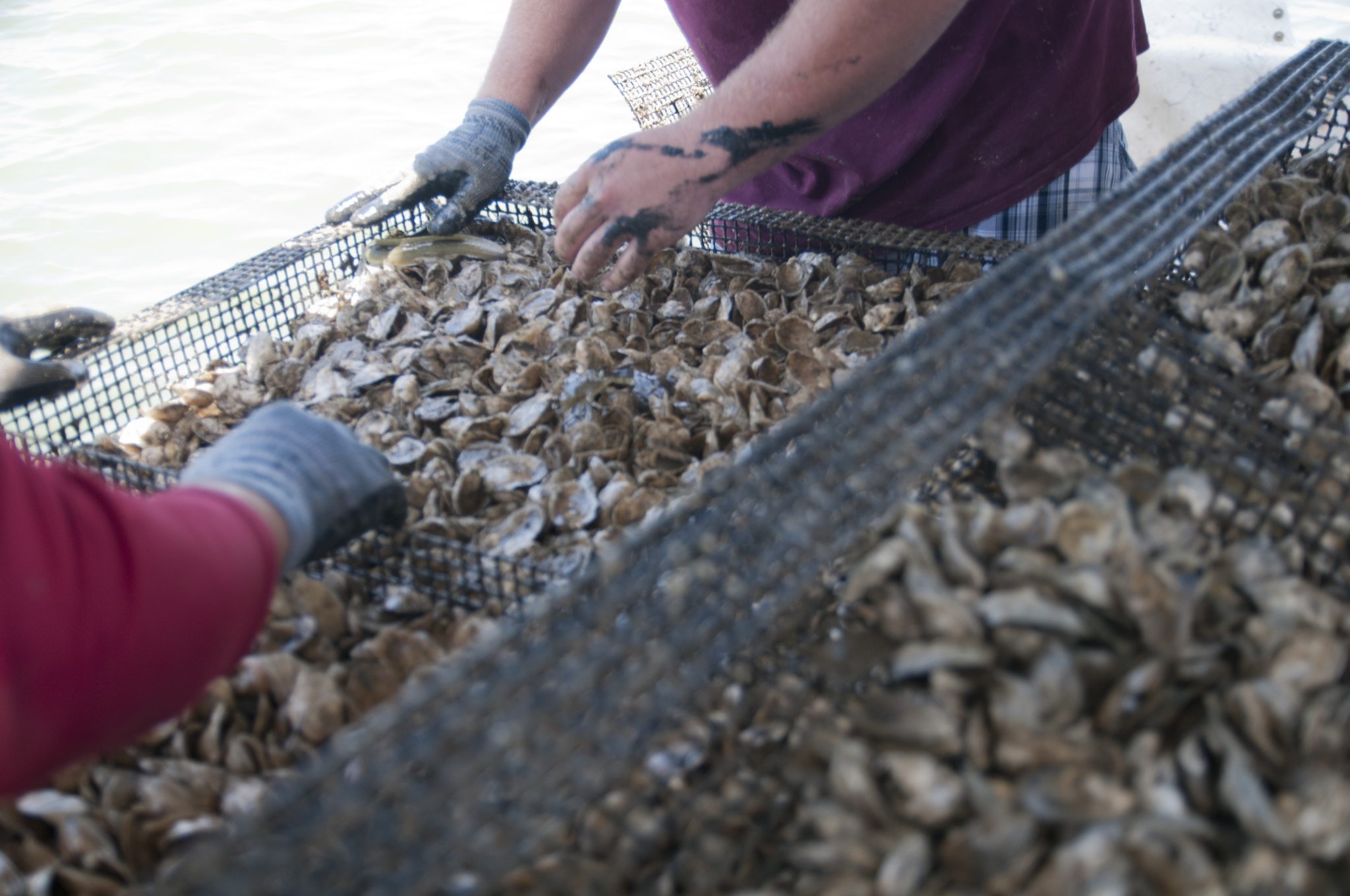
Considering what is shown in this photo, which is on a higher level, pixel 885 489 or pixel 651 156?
pixel 651 156

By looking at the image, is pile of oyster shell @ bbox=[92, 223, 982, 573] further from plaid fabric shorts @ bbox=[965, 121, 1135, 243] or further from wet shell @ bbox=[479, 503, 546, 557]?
plaid fabric shorts @ bbox=[965, 121, 1135, 243]

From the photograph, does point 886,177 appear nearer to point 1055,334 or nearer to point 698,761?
point 1055,334

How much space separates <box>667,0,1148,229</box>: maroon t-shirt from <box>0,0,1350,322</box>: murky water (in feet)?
7.80

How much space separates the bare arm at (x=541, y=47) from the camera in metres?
2.17

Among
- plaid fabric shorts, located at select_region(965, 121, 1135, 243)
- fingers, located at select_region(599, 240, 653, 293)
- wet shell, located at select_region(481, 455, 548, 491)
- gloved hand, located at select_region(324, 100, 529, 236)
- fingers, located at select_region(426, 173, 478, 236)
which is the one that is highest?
gloved hand, located at select_region(324, 100, 529, 236)

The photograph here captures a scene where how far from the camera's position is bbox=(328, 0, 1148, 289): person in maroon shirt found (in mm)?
1477

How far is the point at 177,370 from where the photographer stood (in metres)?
1.83

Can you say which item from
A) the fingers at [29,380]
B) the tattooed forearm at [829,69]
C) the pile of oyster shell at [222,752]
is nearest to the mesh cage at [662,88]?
the tattooed forearm at [829,69]

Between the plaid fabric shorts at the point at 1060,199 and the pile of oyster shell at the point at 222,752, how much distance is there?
4.41 ft

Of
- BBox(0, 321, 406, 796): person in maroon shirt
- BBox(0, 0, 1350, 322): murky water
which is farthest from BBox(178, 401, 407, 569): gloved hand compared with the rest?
BBox(0, 0, 1350, 322): murky water

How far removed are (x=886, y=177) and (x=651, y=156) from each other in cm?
57

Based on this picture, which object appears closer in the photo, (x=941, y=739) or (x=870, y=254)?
(x=941, y=739)

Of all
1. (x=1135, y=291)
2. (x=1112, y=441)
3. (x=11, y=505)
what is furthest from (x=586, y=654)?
(x=1135, y=291)

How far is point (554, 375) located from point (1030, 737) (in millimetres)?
1142
